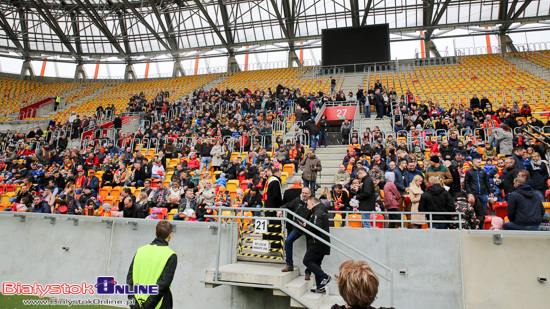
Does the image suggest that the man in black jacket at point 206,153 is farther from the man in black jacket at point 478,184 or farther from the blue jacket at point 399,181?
the man in black jacket at point 478,184

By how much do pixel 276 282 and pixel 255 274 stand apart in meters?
0.36

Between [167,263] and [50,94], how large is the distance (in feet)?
109

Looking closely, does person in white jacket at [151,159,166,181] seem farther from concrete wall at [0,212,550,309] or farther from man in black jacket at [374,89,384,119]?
man in black jacket at [374,89,384,119]

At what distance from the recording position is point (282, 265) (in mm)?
6367

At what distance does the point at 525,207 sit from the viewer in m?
5.81

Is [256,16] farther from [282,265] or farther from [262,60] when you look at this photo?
[282,265]

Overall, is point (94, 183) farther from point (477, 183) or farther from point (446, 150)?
Result: point (477, 183)

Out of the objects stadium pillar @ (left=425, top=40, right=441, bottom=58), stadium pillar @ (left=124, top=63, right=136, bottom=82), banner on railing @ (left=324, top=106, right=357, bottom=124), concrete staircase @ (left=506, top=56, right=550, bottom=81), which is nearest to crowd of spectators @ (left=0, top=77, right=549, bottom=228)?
banner on railing @ (left=324, top=106, right=357, bottom=124)

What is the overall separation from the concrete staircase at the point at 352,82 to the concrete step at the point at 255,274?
17492 mm

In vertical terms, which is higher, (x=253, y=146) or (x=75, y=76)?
(x=75, y=76)

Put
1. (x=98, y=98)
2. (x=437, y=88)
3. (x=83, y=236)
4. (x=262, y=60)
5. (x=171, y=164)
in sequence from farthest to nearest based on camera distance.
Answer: (x=262, y=60) → (x=98, y=98) → (x=437, y=88) → (x=171, y=164) → (x=83, y=236)

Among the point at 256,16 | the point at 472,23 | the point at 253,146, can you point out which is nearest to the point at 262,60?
the point at 256,16

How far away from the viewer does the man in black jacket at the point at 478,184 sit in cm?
757

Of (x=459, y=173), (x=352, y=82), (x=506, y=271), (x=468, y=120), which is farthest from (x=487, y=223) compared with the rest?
(x=352, y=82)
